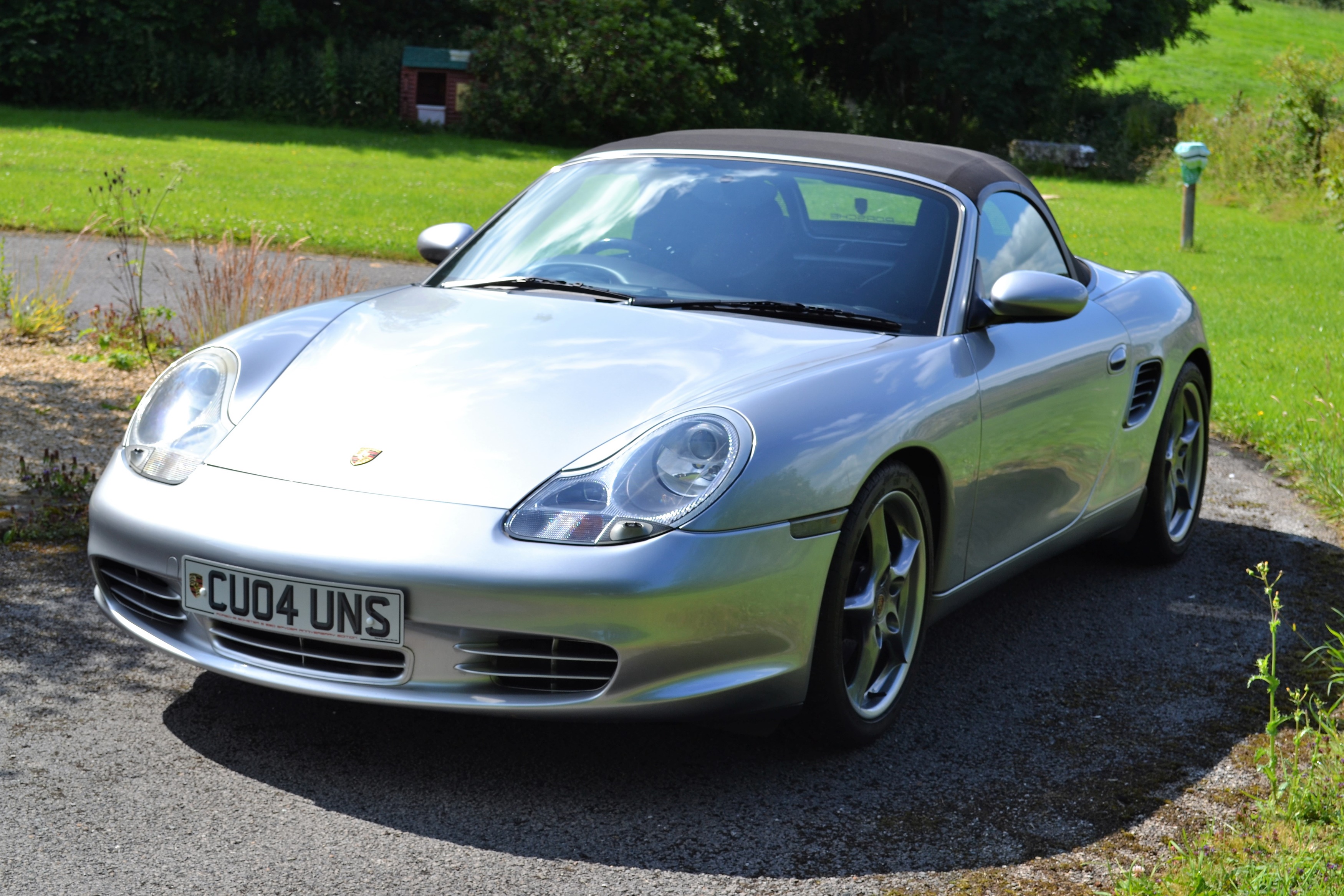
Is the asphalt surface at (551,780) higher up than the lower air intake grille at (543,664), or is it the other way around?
the lower air intake grille at (543,664)

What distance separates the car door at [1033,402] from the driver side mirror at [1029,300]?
0.06 meters

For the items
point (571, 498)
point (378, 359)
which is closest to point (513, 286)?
point (378, 359)

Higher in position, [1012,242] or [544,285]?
[1012,242]

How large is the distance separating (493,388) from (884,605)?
113 cm

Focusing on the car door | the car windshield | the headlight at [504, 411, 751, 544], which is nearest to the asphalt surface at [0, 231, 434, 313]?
the car windshield

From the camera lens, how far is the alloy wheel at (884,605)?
345 centimetres

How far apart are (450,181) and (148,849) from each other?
19769mm

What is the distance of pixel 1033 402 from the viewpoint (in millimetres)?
4074

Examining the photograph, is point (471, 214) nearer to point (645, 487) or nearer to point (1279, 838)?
point (645, 487)

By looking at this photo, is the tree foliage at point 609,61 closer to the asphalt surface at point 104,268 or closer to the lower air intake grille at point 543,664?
the asphalt surface at point 104,268

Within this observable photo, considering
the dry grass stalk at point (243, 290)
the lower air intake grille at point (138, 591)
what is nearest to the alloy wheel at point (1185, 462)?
the lower air intake grille at point (138, 591)

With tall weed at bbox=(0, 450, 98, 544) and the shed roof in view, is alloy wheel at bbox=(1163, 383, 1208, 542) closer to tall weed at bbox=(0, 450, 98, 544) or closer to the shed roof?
tall weed at bbox=(0, 450, 98, 544)

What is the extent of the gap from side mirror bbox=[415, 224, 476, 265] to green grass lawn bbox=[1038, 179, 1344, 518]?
3.97 metres

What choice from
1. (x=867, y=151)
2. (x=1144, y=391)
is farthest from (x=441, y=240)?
(x=1144, y=391)
